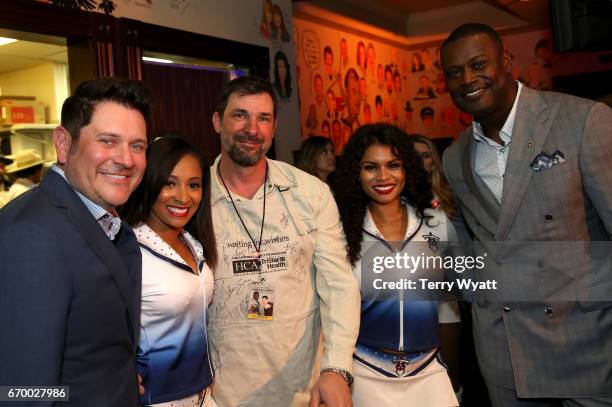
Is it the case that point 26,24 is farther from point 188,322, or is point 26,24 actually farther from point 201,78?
point 188,322

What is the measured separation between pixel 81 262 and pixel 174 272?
71 centimetres

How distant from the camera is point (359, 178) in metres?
2.79

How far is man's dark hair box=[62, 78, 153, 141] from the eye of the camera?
1.52 m

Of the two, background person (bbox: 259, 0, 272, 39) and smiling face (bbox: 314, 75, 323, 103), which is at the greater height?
background person (bbox: 259, 0, 272, 39)

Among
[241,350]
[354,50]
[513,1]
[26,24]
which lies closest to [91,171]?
[241,350]

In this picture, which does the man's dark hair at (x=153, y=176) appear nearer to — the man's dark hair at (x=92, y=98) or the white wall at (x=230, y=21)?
the man's dark hair at (x=92, y=98)

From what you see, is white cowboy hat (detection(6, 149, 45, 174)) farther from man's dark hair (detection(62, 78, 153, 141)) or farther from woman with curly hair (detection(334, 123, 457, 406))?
man's dark hair (detection(62, 78, 153, 141))

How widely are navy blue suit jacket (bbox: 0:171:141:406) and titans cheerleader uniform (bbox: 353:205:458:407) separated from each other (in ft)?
3.95

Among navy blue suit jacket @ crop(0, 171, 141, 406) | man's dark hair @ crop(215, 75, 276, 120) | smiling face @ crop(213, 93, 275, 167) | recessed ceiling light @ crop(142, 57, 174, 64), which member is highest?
recessed ceiling light @ crop(142, 57, 174, 64)

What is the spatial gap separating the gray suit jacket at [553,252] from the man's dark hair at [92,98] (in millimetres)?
1372

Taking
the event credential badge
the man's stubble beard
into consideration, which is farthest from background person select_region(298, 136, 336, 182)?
the event credential badge

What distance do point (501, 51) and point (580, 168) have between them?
1.89 feet

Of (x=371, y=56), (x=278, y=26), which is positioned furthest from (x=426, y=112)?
(x=278, y=26)

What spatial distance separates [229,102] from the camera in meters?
2.50
